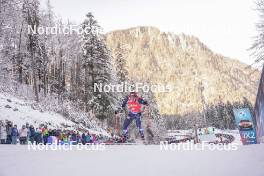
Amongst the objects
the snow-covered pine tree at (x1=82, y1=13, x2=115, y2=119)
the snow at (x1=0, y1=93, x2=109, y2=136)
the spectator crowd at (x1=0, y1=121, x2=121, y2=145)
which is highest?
the snow-covered pine tree at (x1=82, y1=13, x2=115, y2=119)

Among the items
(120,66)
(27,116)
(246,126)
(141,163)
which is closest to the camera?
(141,163)

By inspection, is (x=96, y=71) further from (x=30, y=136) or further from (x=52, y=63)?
(x=30, y=136)

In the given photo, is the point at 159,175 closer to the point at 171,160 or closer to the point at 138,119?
the point at 171,160

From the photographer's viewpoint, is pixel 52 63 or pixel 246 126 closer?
pixel 246 126

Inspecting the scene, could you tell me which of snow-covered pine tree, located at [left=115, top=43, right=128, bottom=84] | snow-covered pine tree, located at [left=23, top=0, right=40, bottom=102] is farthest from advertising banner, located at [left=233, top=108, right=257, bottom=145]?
snow-covered pine tree, located at [left=115, top=43, right=128, bottom=84]

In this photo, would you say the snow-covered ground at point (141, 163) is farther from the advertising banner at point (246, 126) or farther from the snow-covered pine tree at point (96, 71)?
the snow-covered pine tree at point (96, 71)

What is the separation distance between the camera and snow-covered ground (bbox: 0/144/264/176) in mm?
6516

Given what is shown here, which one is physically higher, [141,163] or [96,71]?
[96,71]

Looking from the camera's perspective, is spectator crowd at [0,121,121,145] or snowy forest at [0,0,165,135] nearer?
spectator crowd at [0,121,121,145]

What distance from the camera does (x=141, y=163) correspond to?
299 inches

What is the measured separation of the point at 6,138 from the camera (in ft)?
61.1

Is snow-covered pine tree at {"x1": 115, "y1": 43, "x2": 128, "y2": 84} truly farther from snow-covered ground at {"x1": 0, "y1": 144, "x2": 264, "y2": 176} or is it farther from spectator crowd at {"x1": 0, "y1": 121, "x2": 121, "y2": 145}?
snow-covered ground at {"x1": 0, "y1": 144, "x2": 264, "y2": 176}

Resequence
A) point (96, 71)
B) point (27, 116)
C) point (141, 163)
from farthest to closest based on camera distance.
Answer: point (96, 71) → point (27, 116) → point (141, 163)

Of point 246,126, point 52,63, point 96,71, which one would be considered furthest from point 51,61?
point 246,126
